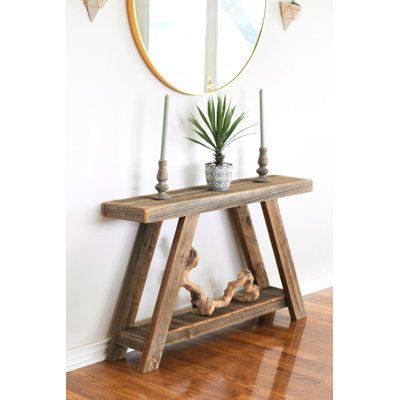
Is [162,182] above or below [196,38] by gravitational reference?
below

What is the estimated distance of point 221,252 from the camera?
3295 millimetres

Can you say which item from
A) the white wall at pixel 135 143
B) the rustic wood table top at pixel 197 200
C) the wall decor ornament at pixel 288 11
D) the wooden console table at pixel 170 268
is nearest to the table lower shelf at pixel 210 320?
the wooden console table at pixel 170 268

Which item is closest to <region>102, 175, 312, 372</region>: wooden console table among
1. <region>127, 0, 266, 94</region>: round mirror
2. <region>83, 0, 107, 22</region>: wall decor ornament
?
<region>127, 0, 266, 94</region>: round mirror

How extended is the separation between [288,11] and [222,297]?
147cm

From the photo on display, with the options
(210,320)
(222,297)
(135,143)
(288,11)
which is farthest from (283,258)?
(288,11)

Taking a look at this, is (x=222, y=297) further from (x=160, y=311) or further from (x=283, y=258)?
(x=160, y=311)

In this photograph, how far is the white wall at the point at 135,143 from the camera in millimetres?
2576

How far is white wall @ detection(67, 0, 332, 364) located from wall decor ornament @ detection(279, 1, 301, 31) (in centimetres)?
4

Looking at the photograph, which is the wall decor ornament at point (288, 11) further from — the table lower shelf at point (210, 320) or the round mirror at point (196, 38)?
the table lower shelf at point (210, 320)

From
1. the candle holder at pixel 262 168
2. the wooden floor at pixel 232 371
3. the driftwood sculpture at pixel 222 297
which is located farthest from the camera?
the candle holder at pixel 262 168

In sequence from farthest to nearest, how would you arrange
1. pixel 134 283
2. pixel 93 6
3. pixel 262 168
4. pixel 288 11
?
pixel 288 11 < pixel 262 168 < pixel 134 283 < pixel 93 6

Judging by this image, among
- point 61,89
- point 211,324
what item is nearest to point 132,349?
point 211,324

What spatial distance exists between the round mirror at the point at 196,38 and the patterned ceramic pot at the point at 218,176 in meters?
0.35

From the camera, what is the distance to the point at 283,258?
327cm
